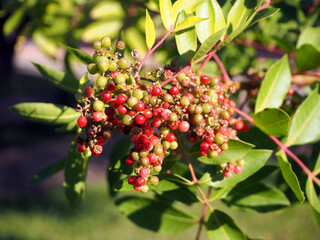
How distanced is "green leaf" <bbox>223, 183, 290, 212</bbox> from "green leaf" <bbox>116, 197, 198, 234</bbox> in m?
0.24

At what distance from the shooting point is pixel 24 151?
8969mm

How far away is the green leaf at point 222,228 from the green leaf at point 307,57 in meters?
0.82

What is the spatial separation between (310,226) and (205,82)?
Answer: 5374 millimetres

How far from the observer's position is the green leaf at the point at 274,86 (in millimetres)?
1325

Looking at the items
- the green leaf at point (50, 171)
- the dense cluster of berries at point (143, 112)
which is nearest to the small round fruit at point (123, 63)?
the dense cluster of berries at point (143, 112)

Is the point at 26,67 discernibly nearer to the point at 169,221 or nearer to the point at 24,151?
the point at 24,151

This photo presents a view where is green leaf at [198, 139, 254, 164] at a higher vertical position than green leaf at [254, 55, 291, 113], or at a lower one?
lower

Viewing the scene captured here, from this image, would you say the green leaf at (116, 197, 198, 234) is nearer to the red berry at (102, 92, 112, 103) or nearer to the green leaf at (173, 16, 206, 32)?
the red berry at (102, 92, 112, 103)

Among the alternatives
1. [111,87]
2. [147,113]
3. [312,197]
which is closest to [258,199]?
[312,197]

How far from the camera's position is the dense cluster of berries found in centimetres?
96

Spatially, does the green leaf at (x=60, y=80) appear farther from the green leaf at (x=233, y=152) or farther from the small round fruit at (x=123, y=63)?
the green leaf at (x=233, y=152)

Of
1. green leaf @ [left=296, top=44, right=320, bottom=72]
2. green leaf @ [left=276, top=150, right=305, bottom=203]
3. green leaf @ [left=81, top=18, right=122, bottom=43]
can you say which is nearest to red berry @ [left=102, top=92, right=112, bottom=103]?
green leaf @ [left=276, top=150, right=305, bottom=203]

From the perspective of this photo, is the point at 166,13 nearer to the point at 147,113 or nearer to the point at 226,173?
the point at 147,113

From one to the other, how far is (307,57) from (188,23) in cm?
76
